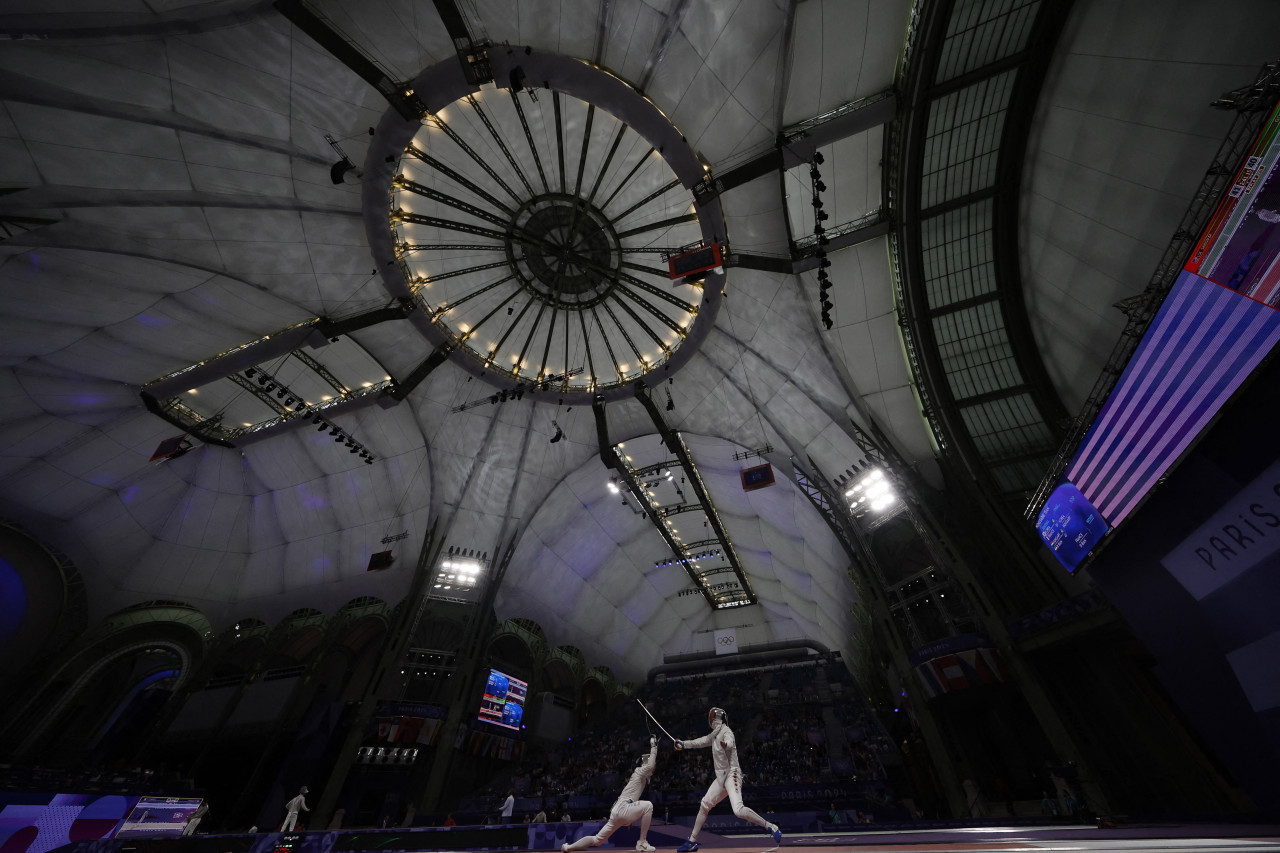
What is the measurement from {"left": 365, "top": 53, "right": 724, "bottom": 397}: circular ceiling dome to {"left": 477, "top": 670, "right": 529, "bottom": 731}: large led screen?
19.2 metres

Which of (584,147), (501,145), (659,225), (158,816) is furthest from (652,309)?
(158,816)

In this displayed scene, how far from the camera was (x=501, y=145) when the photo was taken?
1933 cm

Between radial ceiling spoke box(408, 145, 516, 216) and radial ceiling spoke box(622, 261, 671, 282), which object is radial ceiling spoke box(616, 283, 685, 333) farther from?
radial ceiling spoke box(408, 145, 516, 216)

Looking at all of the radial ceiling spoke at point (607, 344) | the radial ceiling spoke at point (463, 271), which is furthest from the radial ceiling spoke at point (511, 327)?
the radial ceiling spoke at point (607, 344)

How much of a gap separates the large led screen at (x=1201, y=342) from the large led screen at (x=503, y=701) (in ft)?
102

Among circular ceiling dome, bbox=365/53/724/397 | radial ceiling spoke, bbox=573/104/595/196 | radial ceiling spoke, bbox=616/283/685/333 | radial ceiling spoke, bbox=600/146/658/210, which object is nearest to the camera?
circular ceiling dome, bbox=365/53/724/397

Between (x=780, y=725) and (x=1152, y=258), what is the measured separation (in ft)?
98.9

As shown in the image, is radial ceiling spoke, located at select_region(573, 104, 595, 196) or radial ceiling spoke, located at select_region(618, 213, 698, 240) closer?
radial ceiling spoke, located at select_region(573, 104, 595, 196)

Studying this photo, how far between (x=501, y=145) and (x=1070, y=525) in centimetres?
2233

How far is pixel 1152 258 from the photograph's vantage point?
14.0 meters

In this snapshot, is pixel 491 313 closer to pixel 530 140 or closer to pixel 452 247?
pixel 452 247

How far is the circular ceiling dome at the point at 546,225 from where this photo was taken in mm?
17562

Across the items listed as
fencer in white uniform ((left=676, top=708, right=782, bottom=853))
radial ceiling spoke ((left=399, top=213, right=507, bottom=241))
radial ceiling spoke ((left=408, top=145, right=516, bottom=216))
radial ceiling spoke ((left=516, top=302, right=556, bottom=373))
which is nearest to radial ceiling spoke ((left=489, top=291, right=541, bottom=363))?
radial ceiling spoke ((left=516, top=302, right=556, bottom=373))

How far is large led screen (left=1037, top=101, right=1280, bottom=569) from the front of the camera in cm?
595
